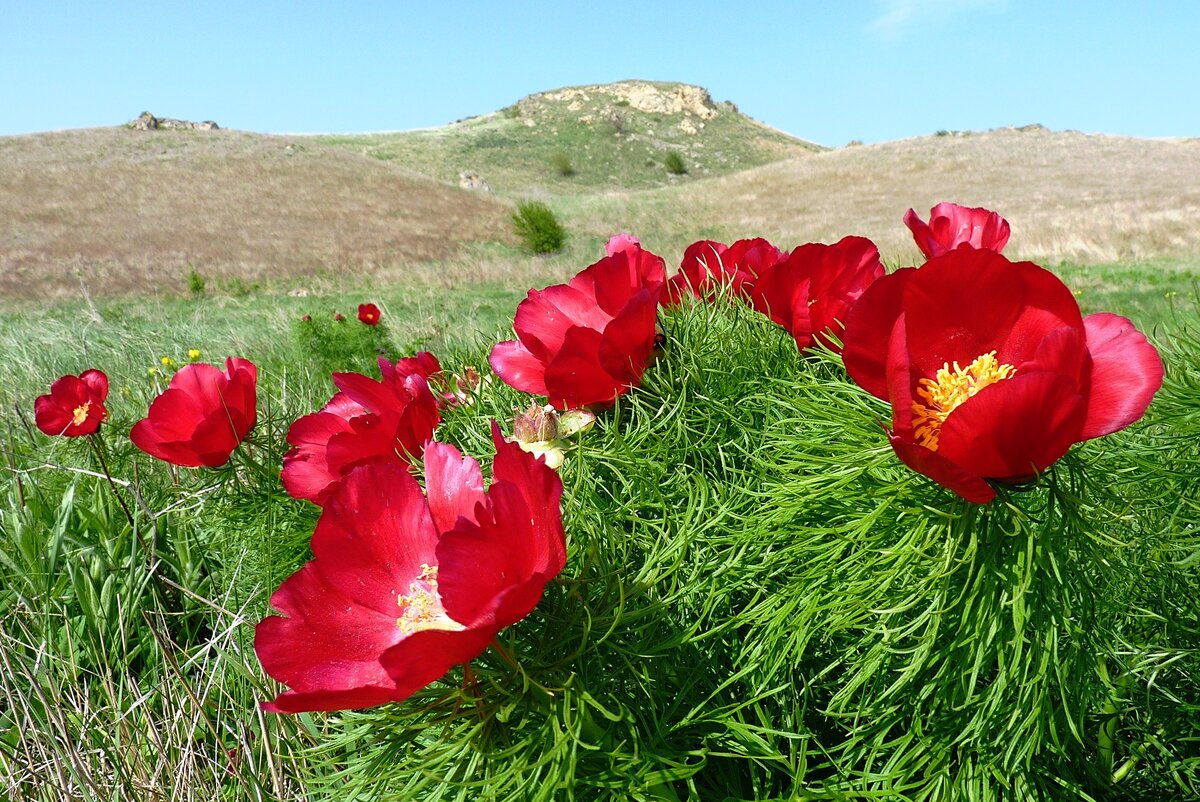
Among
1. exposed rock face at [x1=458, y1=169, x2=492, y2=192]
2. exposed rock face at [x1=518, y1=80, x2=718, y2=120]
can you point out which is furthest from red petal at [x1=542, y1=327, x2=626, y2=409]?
exposed rock face at [x1=518, y1=80, x2=718, y2=120]

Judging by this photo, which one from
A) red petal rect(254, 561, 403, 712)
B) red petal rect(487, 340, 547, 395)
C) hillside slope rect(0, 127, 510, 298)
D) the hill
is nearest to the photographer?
red petal rect(254, 561, 403, 712)

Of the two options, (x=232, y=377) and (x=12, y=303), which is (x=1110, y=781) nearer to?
(x=232, y=377)

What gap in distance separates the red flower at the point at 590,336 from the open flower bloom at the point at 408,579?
249 mm

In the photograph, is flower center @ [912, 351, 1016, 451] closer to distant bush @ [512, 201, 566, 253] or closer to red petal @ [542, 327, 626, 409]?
red petal @ [542, 327, 626, 409]

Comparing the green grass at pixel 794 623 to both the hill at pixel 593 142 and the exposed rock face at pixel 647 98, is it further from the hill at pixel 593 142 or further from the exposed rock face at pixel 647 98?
the exposed rock face at pixel 647 98

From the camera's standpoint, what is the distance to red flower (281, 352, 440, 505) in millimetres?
1069

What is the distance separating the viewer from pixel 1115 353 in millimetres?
718

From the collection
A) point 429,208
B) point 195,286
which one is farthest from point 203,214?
point 195,286

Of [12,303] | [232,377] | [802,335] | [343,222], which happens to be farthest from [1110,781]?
[343,222]

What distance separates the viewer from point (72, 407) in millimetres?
1920

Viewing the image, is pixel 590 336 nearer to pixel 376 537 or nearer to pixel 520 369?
pixel 520 369

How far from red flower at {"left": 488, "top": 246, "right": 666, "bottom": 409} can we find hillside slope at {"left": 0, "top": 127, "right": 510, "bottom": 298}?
18.5 metres

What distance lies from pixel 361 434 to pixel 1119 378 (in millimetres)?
879

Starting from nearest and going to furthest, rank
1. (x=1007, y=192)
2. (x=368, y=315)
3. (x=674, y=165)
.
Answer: (x=368, y=315) < (x=1007, y=192) < (x=674, y=165)
